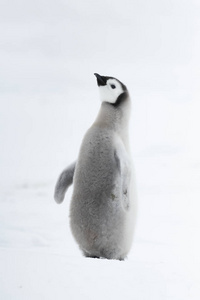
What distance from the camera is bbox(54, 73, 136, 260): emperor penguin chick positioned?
7.80ft

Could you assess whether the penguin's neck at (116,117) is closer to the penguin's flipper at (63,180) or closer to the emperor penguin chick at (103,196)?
the emperor penguin chick at (103,196)

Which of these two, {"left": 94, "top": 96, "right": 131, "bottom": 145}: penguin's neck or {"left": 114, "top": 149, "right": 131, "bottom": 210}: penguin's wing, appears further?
{"left": 94, "top": 96, "right": 131, "bottom": 145}: penguin's neck

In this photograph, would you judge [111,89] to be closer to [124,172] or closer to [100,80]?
[100,80]

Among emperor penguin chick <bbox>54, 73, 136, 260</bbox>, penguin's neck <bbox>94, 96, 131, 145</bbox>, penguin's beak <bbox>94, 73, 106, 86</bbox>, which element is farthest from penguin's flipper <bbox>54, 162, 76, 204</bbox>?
penguin's beak <bbox>94, 73, 106, 86</bbox>

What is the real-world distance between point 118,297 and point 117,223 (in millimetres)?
391

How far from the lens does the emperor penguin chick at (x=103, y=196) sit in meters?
2.38

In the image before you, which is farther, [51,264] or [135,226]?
[135,226]

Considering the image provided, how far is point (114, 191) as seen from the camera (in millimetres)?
2379

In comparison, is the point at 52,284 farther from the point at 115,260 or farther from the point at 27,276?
the point at 115,260

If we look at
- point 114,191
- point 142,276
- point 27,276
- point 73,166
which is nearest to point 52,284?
point 27,276

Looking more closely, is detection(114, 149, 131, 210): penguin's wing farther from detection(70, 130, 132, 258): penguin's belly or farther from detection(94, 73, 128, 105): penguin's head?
detection(94, 73, 128, 105): penguin's head

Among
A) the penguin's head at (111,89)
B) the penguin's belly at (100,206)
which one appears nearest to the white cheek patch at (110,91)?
the penguin's head at (111,89)

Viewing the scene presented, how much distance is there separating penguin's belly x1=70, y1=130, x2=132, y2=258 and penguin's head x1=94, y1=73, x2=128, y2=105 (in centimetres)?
19

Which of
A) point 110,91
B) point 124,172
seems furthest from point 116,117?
point 124,172
